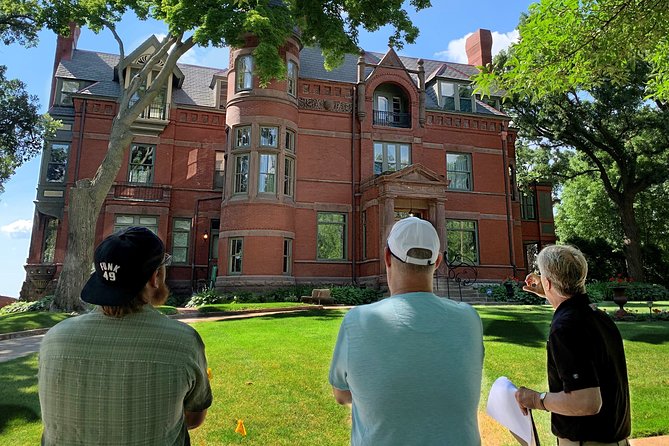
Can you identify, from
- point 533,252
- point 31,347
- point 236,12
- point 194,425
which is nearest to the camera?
point 194,425

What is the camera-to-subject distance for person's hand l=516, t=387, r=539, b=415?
2.26 m

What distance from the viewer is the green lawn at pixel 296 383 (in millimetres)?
4359

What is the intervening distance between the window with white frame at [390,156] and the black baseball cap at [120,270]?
20703 millimetres

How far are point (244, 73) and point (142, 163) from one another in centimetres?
729

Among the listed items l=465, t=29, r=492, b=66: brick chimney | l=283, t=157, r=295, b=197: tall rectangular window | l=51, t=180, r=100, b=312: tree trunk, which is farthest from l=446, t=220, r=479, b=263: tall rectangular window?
l=51, t=180, r=100, b=312: tree trunk

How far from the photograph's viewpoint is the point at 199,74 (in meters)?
27.1

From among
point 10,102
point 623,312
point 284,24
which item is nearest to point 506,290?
point 623,312

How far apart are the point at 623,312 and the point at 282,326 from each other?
8.71m

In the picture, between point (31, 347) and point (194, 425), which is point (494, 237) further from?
point (194, 425)

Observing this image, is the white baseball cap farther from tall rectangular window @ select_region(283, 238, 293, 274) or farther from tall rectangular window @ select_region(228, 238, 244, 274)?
tall rectangular window @ select_region(283, 238, 293, 274)

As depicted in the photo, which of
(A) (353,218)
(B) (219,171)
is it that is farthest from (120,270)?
(B) (219,171)

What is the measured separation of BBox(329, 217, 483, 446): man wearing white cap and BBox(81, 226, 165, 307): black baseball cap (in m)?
0.89

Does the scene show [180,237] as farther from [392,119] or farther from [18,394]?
[18,394]

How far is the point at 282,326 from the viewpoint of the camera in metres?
10.1
